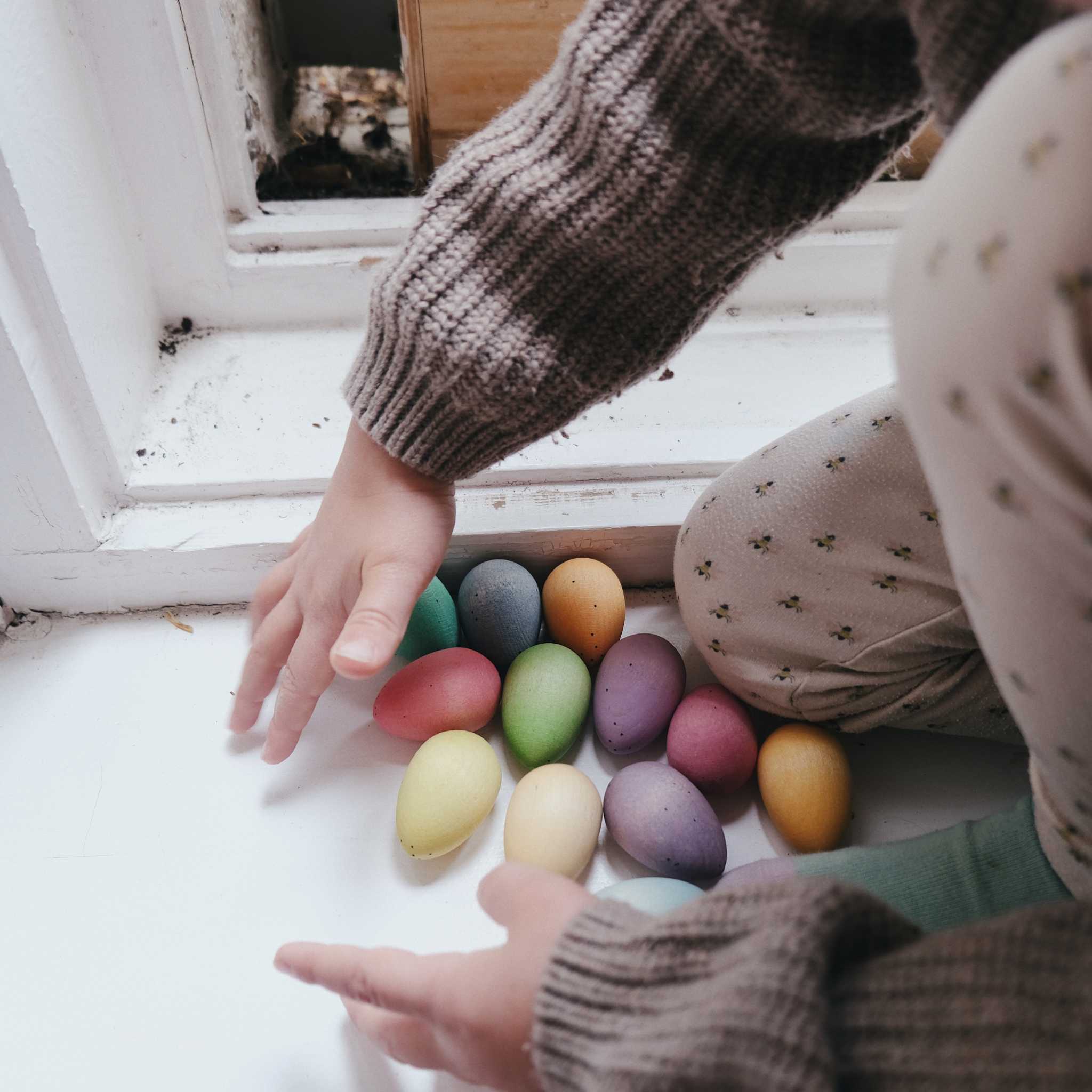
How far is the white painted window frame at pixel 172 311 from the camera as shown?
0.63 metres

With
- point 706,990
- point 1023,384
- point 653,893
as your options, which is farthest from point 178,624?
point 1023,384

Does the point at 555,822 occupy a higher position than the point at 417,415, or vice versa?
the point at 417,415

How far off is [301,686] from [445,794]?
13cm

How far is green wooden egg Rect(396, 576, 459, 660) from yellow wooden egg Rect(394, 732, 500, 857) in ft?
0.32

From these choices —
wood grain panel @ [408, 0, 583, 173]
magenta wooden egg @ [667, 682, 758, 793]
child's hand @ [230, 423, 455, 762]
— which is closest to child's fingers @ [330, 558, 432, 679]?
child's hand @ [230, 423, 455, 762]

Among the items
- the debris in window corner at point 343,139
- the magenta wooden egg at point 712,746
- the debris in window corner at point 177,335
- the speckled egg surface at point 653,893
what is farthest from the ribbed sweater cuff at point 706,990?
the debris in window corner at point 343,139

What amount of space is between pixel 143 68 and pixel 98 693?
1.62 ft

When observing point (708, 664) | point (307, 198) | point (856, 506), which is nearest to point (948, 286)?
point (856, 506)

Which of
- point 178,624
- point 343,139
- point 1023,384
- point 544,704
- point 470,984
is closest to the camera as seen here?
point 1023,384

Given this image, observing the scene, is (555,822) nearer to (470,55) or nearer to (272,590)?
(272,590)

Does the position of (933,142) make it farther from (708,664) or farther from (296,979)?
(296,979)

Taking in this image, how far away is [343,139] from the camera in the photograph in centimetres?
98

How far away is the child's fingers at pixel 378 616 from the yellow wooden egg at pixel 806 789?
10.7 inches

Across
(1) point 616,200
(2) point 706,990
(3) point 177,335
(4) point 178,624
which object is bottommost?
(4) point 178,624
